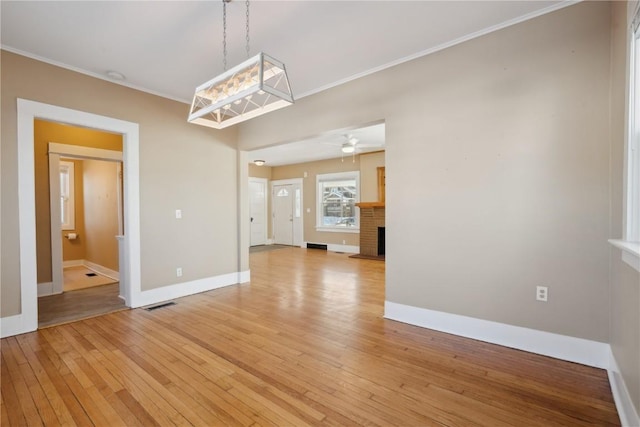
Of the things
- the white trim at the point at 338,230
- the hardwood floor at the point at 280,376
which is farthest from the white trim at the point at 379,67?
the white trim at the point at 338,230

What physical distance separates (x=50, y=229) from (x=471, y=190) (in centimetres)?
550

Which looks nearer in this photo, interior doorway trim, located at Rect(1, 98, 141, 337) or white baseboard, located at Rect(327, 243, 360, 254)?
interior doorway trim, located at Rect(1, 98, 141, 337)

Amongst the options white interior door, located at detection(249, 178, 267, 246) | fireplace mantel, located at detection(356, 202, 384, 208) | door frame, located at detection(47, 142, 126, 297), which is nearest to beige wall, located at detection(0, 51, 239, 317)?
door frame, located at detection(47, 142, 126, 297)

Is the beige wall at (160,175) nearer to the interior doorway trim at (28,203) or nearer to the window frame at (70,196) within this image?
the interior doorway trim at (28,203)

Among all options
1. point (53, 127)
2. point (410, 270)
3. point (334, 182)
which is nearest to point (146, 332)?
point (410, 270)

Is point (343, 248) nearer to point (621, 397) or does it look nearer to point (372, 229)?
point (372, 229)

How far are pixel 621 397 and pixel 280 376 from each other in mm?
2012

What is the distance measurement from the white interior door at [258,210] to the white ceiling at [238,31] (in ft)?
20.3

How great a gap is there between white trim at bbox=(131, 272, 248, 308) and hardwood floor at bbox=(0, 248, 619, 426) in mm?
353

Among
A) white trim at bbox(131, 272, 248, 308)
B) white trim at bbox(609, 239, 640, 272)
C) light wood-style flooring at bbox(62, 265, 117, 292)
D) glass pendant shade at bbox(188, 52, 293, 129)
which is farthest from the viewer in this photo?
light wood-style flooring at bbox(62, 265, 117, 292)

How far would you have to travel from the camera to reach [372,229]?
741 centimetres

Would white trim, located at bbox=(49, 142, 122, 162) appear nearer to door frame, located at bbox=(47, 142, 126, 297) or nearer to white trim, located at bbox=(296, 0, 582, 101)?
door frame, located at bbox=(47, 142, 126, 297)

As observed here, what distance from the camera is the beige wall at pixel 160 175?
9.10 feet

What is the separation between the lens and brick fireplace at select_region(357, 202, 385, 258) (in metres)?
7.29
